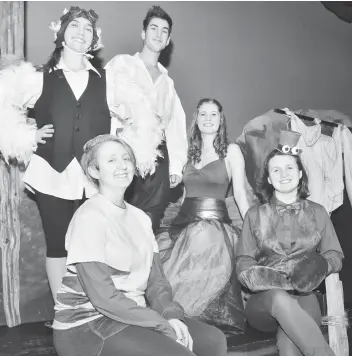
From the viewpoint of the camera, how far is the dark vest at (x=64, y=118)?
234cm

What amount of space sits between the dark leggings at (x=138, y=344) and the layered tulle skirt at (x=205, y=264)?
0.78m

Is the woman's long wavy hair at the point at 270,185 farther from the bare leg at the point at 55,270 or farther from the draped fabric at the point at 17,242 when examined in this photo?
the draped fabric at the point at 17,242

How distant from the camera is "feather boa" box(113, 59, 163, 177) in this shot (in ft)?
8.00

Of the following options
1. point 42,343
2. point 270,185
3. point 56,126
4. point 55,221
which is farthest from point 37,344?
point 270,185

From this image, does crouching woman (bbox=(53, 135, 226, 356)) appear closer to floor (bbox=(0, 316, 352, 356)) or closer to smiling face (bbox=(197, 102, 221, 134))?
floor (bbox=(0, 316, 352, 356))

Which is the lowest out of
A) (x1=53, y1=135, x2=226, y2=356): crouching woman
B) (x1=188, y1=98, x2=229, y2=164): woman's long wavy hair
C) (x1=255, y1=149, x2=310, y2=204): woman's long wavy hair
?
(x1=53, y1=135, x2=226, y2=356): crouching woman

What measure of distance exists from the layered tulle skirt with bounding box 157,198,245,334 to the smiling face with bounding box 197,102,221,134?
378 millimetres

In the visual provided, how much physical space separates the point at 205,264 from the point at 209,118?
774 millimetres

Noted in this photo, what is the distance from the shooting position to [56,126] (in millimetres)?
2354

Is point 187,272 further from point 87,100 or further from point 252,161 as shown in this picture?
point 252,161

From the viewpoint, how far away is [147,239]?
1.82 m

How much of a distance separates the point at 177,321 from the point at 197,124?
4.74 ft

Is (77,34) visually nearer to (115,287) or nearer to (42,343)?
(115,287)

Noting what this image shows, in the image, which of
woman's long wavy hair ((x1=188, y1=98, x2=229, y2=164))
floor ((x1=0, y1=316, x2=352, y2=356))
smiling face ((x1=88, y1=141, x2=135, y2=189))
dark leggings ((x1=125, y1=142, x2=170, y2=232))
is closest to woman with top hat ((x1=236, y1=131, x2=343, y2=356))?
floor ((x1=0, y1=316, x2=352, y2=356))
